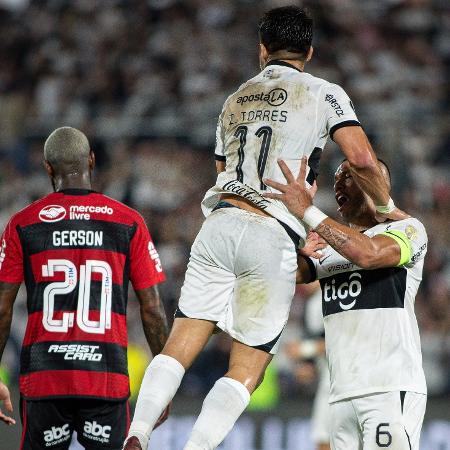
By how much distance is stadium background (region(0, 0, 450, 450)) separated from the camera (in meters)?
10.4

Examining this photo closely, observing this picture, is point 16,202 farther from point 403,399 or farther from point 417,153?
point 403,399

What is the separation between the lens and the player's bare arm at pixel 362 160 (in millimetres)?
4930

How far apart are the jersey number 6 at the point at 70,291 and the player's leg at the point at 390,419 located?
142 centimetres

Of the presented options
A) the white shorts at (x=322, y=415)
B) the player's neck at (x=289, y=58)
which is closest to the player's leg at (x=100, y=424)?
the player's neck at (x=289, y=58)

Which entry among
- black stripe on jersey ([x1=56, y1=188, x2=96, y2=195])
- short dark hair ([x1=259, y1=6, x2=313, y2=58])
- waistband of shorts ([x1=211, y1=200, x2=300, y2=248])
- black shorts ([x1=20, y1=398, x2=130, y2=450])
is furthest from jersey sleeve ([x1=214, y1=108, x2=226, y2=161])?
black shorts ([x1=20, y1=398, x2=130, y2=450])

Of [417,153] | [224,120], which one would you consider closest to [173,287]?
[417,153]

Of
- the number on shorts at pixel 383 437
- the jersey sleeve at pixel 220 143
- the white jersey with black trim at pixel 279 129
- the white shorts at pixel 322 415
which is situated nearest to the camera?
the number on shorts at pixel 383 437

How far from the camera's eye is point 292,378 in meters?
10.4

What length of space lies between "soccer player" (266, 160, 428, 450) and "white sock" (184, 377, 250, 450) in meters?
0.60

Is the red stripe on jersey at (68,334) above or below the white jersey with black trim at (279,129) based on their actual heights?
below

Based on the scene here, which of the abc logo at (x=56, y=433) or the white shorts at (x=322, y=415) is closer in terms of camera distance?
the abc logo at (x=56, y=433)

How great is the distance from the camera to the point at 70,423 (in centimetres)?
547

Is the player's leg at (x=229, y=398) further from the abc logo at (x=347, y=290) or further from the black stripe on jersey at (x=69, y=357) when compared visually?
the black stripe on jersey at (x=69, y=357)

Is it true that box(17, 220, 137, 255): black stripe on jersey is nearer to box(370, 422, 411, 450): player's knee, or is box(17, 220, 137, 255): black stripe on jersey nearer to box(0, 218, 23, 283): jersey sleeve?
box(0, 218, 23, 283): jersey sleeve
